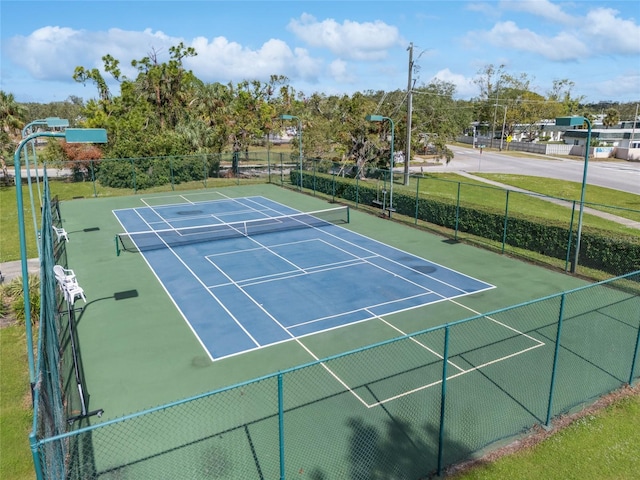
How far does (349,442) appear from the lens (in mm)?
8422

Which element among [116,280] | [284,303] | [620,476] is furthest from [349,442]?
[116,280]

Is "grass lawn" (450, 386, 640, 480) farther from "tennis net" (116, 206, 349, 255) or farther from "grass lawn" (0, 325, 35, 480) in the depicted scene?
"tennis net" (116, 206, 349, 255)

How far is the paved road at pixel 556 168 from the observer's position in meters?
44.1

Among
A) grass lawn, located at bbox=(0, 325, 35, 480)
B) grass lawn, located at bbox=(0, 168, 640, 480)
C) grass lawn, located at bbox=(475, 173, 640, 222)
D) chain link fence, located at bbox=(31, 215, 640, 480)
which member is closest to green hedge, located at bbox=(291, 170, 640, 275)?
chain link fence, located at bbox=(31, 215, 640, 480)

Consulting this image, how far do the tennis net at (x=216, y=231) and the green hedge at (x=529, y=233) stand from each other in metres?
3.97

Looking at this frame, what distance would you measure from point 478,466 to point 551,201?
28.7 meters

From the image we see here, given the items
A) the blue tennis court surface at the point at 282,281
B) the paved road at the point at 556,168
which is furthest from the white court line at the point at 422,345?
the paved road at the point at 556,168

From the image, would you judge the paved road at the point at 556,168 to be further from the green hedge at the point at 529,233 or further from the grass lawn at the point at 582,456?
the grass lawn at the point at 582,456

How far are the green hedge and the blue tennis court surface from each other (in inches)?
175

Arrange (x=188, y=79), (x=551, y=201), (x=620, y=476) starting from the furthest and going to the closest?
(x=188, y=79) → (x=551, y=201) → (x=620, y=476)

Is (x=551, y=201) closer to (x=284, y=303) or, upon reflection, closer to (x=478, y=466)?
(x=284, y=303)

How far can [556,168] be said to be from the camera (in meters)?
54.2

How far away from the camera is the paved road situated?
145ft

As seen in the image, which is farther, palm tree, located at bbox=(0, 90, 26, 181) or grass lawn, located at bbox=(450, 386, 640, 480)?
palm tree, located at bbox=(0, 90, 26, 181)
